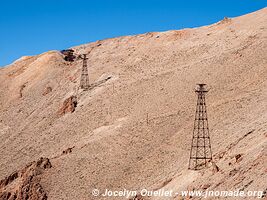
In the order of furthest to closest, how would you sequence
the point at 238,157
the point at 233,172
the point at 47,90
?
the point at 47,90, the point at 238,157, the point at 233,172

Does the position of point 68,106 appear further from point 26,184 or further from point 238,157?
point 238,157

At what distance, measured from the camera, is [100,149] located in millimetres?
40906

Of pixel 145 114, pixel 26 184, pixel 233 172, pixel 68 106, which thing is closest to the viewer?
pixel 233 172

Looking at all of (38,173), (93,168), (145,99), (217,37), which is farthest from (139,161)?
(217,37)

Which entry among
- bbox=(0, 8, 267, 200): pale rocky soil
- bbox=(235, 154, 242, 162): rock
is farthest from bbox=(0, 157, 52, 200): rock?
bbox=(235, 154, 242, 162): rock

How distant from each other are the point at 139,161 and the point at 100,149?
16.8ft

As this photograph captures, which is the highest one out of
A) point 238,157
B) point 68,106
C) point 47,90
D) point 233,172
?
point 47,90

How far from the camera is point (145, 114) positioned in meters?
44.1

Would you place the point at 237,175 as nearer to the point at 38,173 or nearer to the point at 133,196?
the point at 133,196

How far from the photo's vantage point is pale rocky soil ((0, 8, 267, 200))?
106 ft

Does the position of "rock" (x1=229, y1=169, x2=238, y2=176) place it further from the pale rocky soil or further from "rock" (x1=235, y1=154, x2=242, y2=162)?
"rock" (x1=235, y1=154, x2=242, y2=162)

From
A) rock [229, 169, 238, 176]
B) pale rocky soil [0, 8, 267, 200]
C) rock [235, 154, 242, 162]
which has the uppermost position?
pale rocky soil [0, 8, 267, 200]

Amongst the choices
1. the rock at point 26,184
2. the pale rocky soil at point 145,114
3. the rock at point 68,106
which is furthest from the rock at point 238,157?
the rock at point 68,106

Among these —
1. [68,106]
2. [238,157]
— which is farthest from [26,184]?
[238,157]
